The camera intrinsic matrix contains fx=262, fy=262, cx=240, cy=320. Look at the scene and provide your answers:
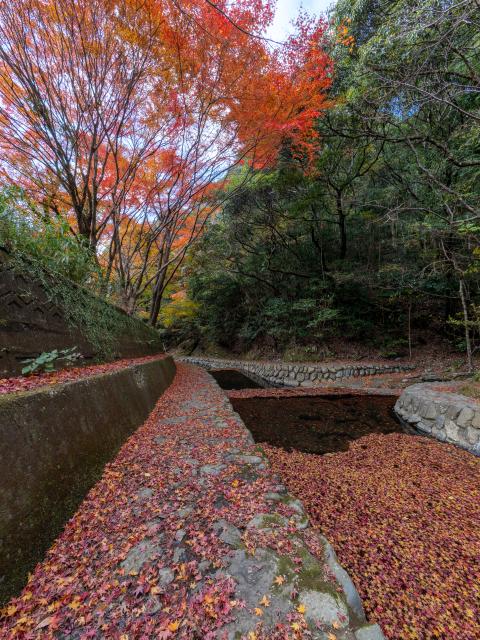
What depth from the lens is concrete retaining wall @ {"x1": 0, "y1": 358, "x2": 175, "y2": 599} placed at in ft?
4.09

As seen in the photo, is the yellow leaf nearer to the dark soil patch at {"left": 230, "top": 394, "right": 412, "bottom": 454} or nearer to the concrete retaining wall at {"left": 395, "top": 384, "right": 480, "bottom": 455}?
the dark soil patch at {"left": 230, "top": 394, "right": 412, "bottom": 454}

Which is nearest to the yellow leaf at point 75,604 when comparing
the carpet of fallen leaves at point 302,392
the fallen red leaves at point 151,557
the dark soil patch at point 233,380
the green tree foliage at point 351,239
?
the fallen red leaves at point 151,557

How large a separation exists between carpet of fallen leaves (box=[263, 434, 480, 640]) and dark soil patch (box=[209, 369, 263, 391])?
5250 millimetres

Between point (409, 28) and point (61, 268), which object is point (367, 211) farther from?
point (61, 268)

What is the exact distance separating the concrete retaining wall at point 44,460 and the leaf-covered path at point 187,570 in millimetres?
112

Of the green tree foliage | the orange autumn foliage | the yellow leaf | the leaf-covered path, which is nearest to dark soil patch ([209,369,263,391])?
the green tree foliage

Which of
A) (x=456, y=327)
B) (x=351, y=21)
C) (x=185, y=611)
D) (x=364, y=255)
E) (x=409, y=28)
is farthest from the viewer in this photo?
(x=364, y=255)

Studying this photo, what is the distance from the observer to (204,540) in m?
1.48

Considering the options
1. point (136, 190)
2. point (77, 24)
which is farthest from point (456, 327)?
point (77, 24)

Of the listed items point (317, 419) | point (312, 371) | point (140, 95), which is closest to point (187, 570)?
point (317, 419)

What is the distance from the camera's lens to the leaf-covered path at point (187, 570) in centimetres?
106

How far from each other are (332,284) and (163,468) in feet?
33.9

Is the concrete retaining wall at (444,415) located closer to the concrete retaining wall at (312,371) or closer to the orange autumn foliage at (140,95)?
the concrete retaining wall at (312,371)

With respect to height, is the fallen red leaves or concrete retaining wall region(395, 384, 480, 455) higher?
the fallen red leaves
